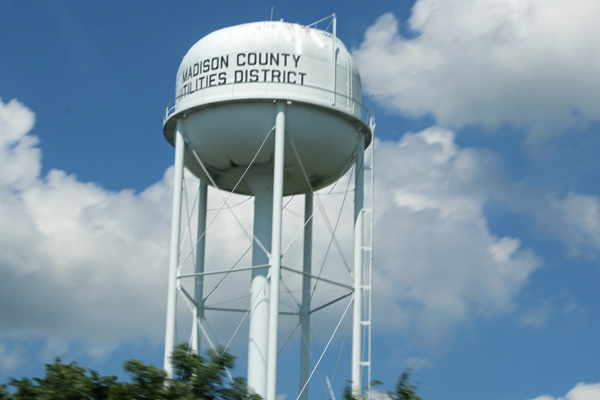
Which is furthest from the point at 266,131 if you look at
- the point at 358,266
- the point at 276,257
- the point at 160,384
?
the point at 160,384

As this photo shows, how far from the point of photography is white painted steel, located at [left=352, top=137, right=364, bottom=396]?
19.6 metres

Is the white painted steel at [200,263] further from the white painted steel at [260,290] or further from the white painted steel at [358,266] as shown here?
the white painted steel at [358,266]

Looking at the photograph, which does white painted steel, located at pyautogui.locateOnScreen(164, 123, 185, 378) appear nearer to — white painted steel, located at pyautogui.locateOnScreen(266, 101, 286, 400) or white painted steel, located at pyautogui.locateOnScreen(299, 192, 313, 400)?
white painted steel, located at pyautogui.locateOnScreen(266, 101, 286, 400)

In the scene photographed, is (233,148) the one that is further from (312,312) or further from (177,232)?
(312,312)

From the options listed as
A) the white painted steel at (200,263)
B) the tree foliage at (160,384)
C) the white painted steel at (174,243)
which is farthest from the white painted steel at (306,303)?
the tree foliage at (160,384)

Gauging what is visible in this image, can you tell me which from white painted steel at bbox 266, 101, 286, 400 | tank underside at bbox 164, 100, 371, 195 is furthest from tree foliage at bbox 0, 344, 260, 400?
tank underside at bbox 164, 100, 371, 195

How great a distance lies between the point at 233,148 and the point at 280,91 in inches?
54.5

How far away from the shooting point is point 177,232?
19641 mm

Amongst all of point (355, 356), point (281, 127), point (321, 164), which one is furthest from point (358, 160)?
point (355, 356)

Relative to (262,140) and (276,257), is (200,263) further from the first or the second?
(262,140)

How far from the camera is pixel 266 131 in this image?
19.4m

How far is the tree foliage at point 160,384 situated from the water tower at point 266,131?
16.0 ft

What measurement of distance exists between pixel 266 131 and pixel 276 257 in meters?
2.35

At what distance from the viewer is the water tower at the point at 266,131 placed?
19375 millimetres
